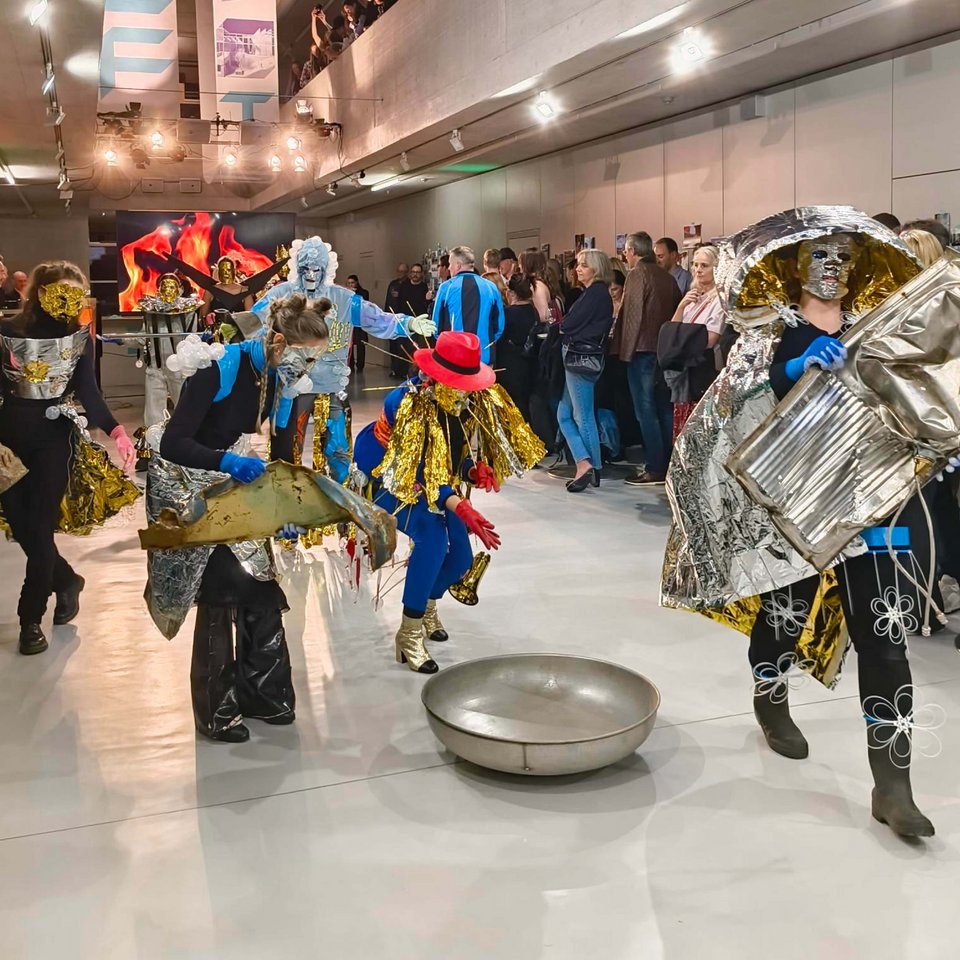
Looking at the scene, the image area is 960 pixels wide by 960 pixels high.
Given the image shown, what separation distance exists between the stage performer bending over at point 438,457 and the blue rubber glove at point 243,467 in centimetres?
72

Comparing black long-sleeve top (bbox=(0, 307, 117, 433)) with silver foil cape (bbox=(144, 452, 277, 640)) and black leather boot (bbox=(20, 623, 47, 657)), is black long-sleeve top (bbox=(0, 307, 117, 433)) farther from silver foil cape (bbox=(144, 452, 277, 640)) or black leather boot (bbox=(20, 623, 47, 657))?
silver foil cape (bbox=(144, 452, 277, 640))

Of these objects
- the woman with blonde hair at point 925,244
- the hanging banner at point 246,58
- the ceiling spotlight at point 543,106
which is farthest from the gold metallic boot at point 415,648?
the hanging banner at point 246,58

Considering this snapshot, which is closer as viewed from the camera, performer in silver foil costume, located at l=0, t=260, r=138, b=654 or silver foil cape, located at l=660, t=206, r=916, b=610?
silver foil cape, located at l=660, t=206, r=916, b=610

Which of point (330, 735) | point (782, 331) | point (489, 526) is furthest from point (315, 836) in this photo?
point (782, 331)

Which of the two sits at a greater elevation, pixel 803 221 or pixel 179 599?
pixel 803 221

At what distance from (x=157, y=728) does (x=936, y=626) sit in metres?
2.95

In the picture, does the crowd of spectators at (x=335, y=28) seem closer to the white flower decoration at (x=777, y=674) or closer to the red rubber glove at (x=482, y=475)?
the red rubber glove at (x=482, y=475)

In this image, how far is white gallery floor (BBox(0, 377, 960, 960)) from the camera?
238 centimetres

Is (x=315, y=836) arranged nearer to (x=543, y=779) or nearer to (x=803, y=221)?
(x=543, y=779)

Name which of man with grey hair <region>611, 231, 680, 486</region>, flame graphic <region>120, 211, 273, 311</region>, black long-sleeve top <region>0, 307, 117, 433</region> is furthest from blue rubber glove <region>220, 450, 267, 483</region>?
flame graphic <region>120, 211, 273, 311</region>

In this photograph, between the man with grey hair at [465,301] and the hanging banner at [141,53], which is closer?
the man with grey hair at [465,301]

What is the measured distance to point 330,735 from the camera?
3484 millimetres

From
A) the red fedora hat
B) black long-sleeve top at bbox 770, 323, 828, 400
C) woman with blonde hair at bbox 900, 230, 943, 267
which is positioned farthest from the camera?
woman with blonde hair at bbox 900, 230, 943, 267

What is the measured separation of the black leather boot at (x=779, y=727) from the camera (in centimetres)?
323
